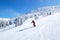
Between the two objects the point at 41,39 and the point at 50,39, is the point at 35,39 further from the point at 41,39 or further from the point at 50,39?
the point at 50,39

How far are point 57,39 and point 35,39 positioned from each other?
4.85 feet

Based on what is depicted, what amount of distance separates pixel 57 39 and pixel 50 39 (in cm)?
44

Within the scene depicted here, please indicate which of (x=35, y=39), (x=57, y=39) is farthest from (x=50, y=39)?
(x=35, y=39)

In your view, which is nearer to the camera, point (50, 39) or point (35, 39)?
point (50, 39)

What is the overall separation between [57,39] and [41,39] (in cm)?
107

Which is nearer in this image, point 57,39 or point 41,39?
point 57,39

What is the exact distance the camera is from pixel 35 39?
24.5ft

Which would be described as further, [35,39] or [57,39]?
[35,39]

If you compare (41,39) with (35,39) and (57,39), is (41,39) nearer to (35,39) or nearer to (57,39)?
(35,39)

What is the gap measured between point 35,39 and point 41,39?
0.41 m

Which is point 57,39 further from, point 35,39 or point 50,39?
point 35,39

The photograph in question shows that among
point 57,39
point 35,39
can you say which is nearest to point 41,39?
point 35,39

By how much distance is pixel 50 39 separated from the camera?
7020 mm
